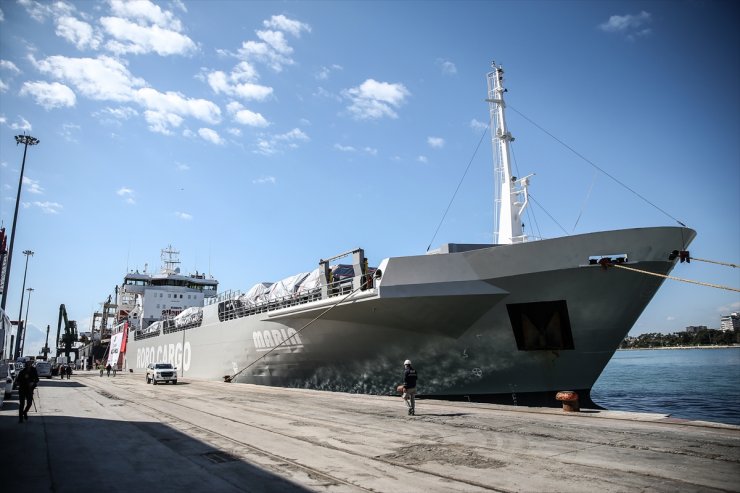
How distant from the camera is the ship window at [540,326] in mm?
12922

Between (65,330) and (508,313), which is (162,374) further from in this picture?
(65,330)

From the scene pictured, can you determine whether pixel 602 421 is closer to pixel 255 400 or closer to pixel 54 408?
pixel 255 400

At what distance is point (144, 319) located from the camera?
4703 cm

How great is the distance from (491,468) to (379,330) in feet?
29.8

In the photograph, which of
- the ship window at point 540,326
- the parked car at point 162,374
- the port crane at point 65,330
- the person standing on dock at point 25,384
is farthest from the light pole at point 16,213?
the port crane at point 65,330

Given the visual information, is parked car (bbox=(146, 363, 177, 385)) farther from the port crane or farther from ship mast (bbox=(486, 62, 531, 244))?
the port crane

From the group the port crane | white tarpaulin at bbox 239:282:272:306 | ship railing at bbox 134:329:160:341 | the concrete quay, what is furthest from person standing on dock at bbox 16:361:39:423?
the port crane

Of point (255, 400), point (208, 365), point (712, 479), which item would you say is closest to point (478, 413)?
point (712, 479)

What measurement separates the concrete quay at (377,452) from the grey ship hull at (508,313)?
8.39ft

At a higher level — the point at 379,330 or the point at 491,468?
the point at 379,330

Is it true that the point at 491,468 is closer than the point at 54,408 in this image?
Yes

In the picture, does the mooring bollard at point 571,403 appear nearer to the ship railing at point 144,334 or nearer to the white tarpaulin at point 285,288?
the white tarpaulin at point 285,288

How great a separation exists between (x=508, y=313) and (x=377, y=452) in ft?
24.6

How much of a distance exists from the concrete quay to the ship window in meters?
2.67
